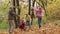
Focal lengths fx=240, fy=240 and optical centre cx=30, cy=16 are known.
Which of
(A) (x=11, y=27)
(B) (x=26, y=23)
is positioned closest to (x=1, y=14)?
(B) (x=26, y=23)

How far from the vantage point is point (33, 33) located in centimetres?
1593

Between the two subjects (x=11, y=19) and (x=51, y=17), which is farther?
(x=51, y=17)

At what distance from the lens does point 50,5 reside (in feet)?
109

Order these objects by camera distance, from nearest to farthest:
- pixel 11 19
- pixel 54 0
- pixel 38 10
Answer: pixel 11 19 → pixel 38 10 → pixel 54 0

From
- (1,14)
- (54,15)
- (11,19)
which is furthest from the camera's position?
(1,14)

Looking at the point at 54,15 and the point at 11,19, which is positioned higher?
the point at 11,19

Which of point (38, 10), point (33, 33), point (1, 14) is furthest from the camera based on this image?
point (1, 14)

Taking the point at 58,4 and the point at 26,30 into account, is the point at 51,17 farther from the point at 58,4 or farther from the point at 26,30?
the point at 26,30

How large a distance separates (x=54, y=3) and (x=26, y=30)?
15.2m

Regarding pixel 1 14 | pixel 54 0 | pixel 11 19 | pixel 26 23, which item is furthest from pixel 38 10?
A: pixel 1 14

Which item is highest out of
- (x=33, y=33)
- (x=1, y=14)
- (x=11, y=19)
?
(x=11, y=19)

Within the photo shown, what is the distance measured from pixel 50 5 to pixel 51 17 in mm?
2550

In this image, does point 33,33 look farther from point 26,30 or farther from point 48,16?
point 48,16

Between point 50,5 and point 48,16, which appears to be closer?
point 50,5
